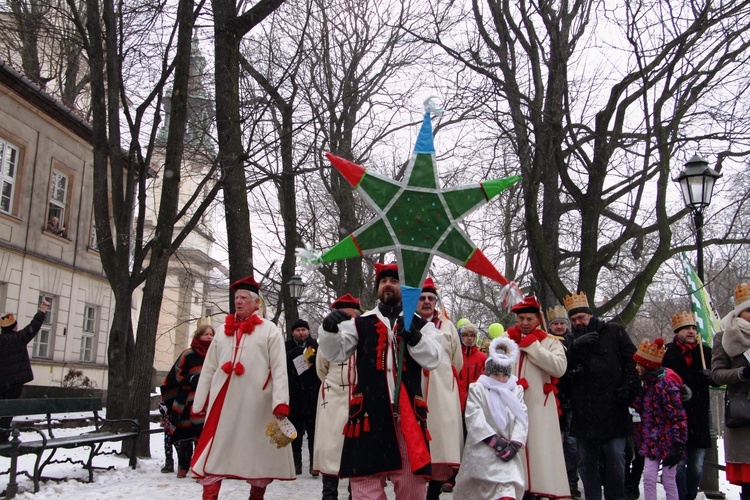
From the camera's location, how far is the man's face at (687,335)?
8.23 metres

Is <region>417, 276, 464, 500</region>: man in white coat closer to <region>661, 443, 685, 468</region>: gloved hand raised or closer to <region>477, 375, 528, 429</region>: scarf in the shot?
<region>477, 375, 528, 429</region>: scarf

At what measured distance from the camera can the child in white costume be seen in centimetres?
606

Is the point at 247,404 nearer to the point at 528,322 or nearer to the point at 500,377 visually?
the point at 500,377

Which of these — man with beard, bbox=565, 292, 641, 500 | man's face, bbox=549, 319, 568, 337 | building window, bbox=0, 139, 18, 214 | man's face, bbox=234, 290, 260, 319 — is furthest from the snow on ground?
building window, bbox=0, 139, 18, 214

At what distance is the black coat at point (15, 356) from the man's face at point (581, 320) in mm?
7340

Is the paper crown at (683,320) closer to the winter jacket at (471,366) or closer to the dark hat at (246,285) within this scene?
the winter jacket at (471,366)

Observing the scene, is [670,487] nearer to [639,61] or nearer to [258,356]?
[258,356]

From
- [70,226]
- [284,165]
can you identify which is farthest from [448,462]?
[70,226]

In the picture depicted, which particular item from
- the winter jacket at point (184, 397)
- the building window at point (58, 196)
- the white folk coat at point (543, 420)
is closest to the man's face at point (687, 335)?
the white folk coat at point (543, 420)

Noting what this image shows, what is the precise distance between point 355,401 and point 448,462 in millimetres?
1347

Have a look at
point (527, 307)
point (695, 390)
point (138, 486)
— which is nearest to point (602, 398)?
point (527, 307)

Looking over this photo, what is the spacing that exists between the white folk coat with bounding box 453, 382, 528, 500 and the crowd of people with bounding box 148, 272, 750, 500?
0.04 feet

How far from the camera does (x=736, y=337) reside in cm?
652

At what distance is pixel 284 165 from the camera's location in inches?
669
